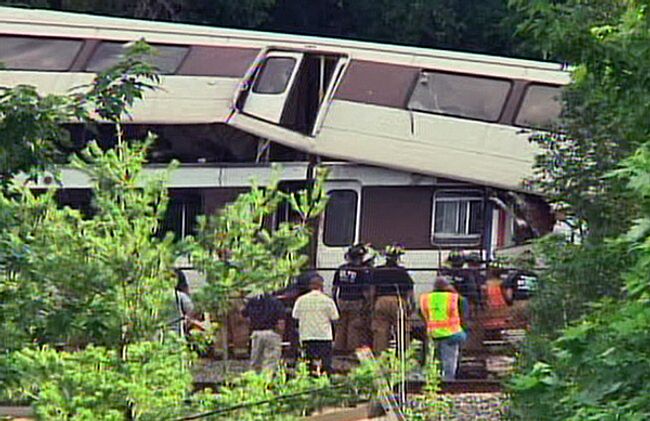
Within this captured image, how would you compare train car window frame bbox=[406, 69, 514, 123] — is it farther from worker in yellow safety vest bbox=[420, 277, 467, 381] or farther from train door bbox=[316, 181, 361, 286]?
worker in yellow safety vest bbox=[420, 277, 467, 381]

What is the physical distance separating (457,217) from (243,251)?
34.8 ft

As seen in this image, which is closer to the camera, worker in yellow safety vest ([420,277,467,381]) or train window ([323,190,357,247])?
worker in yellow safety vest ([420,277,467,381])

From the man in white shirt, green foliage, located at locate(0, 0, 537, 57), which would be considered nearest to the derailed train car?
the man in white shirt

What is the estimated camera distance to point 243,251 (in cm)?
783

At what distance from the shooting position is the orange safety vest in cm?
1329

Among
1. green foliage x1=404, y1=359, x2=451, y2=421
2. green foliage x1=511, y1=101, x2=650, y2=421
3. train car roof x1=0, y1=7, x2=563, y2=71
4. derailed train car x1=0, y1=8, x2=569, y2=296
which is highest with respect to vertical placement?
train car roof x1=0, y1=7, x2=563, y2=71

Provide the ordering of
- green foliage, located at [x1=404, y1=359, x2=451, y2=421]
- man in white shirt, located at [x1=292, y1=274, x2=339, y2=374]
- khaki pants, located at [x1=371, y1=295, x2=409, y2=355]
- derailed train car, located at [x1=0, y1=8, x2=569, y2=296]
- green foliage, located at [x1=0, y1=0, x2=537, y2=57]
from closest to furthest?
green foliage, located at [x1=404, y1=359, x2=451, y2=421] → man in white shirt, located at [x1=292, y1=274, x2=339, y2=374] → khaki pants, located at [x1=371, y1=295, x2=409, y2=355] → derailed train car, located at [x1=0, y1=8, x2=569, y2=296] → green foliage, located at [x1=0, y1=0, x2=537, y2=57]

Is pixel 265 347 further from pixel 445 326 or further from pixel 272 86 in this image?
pixel 272 86

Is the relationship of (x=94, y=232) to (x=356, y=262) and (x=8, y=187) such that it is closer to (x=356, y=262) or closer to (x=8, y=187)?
Answer: (x=8, y=187)

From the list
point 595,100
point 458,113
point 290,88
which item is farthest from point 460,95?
point 595,100

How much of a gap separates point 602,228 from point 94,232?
3.84m

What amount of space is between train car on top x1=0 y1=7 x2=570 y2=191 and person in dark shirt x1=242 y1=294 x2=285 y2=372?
18.0ft

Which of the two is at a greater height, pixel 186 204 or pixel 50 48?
pixel 50 48

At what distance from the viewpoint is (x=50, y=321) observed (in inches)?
266
